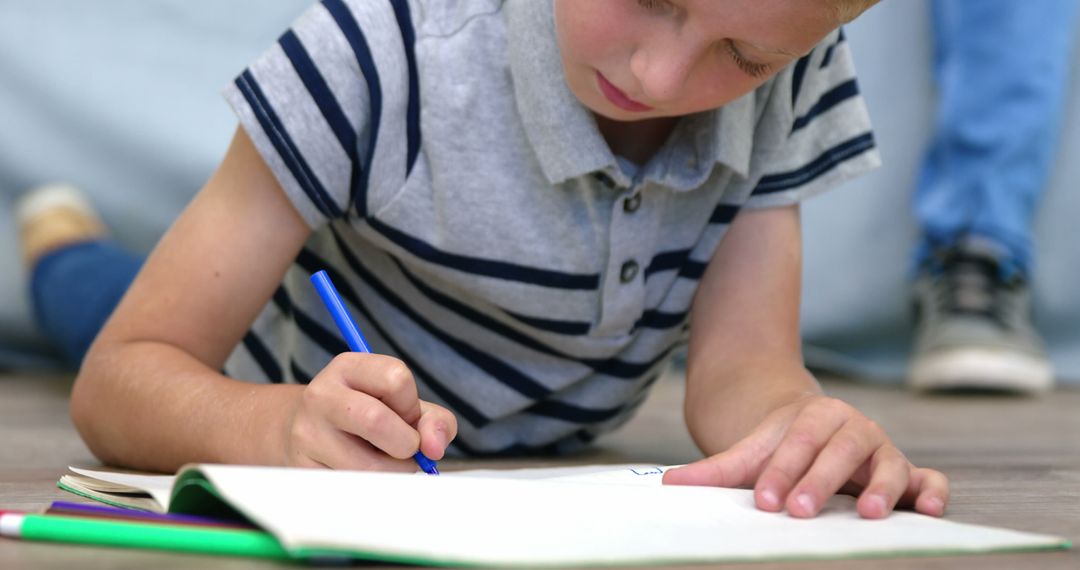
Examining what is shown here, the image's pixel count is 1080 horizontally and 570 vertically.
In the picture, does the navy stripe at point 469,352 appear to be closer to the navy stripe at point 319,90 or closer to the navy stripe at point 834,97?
the navy stripe at point 319,90

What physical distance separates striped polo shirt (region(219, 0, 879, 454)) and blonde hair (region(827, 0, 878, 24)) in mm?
121

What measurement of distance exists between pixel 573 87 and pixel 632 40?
0.08m

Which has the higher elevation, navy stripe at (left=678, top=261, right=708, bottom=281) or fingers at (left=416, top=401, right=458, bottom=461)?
navy stripe at (left=678, top=261, right=708, bottom=281)

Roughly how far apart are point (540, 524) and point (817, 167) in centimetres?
42

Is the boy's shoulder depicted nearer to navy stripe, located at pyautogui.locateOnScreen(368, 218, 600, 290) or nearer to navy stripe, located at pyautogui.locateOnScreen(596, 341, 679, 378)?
navy stripe, located at pyautogui.locateOnScreen(368, 218, 600, 290)

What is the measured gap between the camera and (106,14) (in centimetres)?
155

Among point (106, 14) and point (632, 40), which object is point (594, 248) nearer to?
point (632, 40)

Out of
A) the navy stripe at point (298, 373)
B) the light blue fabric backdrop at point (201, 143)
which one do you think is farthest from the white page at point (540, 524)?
the light blue fabric backdrop at point (201, 143)

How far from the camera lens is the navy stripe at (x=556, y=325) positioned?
2.36ft

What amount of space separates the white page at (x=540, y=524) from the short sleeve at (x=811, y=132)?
11.8 inches

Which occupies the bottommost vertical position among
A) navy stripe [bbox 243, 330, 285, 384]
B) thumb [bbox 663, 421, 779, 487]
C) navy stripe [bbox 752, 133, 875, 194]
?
thumb [bbox 663, 421, 779, 487]

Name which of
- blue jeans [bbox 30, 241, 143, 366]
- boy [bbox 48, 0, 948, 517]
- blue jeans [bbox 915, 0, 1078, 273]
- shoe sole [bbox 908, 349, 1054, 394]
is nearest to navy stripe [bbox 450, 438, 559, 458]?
boy [bbox 48, 0, 948, 517]

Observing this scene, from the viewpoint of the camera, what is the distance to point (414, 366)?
78 cm

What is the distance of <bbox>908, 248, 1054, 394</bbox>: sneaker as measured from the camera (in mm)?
1332
